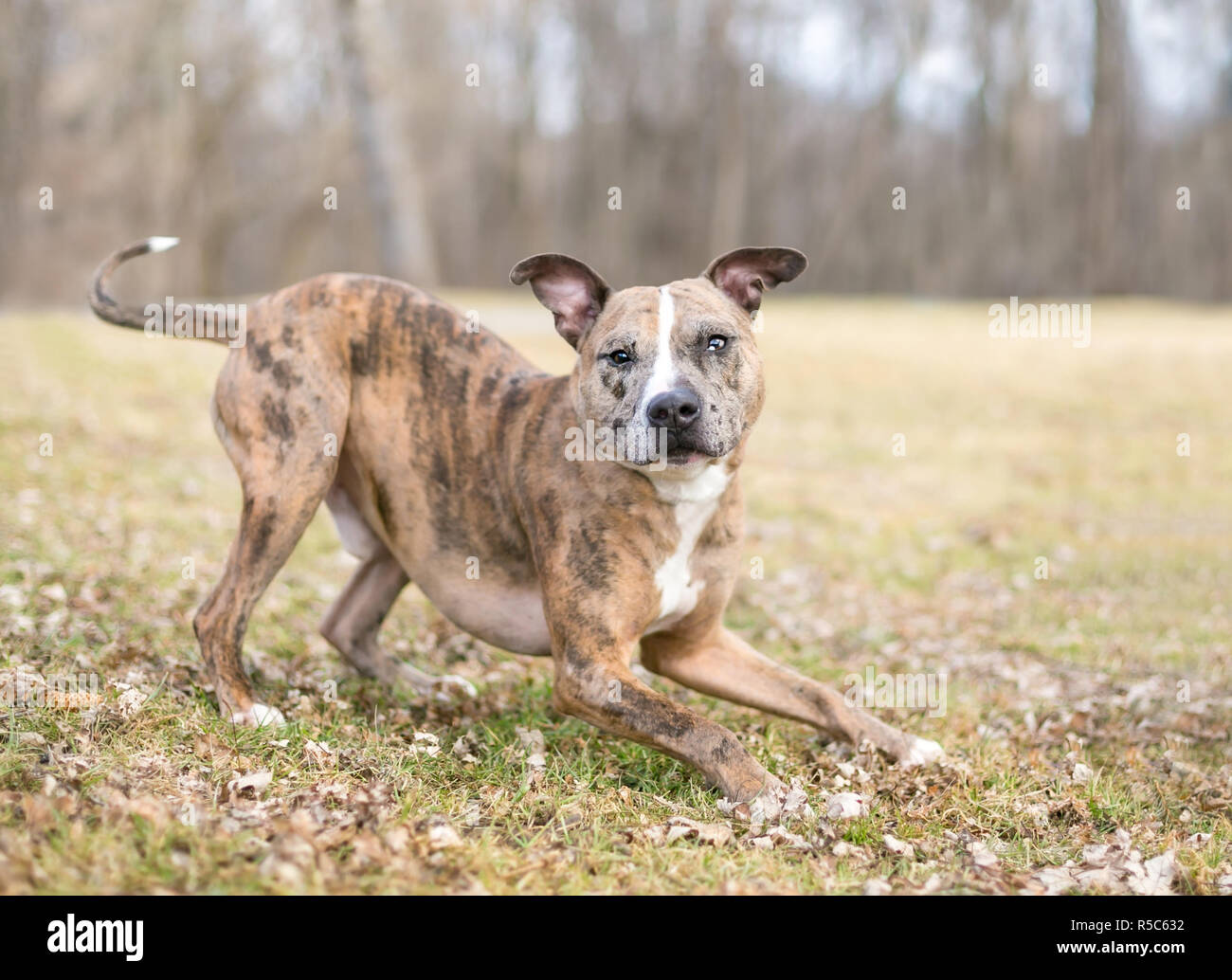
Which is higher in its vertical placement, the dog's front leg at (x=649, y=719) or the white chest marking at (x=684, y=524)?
the white chest marking at (x=684, y=524)

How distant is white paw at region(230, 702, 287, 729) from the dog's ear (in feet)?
7.35

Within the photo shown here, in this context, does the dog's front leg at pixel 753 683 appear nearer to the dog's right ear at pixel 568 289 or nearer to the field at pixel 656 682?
the field at pixel 656 682

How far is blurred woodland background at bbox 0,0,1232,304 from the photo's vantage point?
21.2 meters

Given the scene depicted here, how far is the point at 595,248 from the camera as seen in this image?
3225 centimetres

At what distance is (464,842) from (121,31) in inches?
820

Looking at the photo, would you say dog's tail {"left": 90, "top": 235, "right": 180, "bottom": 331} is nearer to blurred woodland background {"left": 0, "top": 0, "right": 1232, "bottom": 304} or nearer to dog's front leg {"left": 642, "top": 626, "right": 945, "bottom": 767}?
dog's front leg {"left": 642, "top": 626, "right": 945, "bottom": 767}

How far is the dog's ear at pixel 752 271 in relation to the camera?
13.8 ft

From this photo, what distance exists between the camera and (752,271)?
167 inches

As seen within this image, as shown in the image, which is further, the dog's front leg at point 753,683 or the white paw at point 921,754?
the dog's front leg at point 753,683

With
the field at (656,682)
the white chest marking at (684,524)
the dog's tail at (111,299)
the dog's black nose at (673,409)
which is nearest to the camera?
the field at (656,682)

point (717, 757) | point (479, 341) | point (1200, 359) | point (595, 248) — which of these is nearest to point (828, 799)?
point (717, 757)

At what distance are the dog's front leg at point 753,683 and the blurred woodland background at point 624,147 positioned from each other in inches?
502

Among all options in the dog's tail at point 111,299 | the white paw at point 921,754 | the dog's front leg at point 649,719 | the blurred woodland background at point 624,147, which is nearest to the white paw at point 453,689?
the dog's front leg at point 649,719

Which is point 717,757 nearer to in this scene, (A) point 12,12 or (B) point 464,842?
(B) point 464,842
